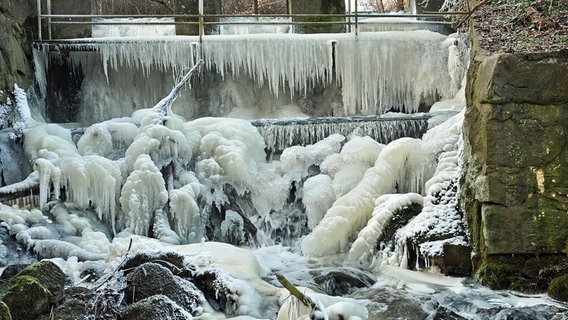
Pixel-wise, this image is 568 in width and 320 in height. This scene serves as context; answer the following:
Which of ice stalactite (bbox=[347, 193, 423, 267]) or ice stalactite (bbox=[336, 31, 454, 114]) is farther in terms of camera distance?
ice stalactite (bbox=[336, 31, 454, 114])

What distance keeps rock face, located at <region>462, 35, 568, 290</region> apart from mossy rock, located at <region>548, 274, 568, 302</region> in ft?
1.11

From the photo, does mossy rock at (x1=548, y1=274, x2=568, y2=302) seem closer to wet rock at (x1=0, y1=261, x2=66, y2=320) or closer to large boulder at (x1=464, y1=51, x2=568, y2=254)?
large boulder at (x1=464, y1=51, x2=568, y2=254)

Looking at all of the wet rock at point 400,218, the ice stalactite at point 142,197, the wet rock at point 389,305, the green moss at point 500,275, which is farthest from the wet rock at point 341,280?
the ice stalactite at point 142,197

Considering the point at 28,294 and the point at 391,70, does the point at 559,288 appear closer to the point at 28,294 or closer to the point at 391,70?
the point at 28,294

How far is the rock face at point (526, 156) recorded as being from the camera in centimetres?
593

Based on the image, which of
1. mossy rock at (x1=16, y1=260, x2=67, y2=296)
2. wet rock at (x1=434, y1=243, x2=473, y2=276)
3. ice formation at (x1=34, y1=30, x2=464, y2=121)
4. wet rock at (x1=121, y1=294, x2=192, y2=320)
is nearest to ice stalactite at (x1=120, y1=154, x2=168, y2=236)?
mossy rock at (x1=16, y1=260, x2=67, y2=296)

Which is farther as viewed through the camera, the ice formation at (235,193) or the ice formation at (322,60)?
the ice formation at (322,60)

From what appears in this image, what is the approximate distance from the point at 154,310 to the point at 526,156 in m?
3.51

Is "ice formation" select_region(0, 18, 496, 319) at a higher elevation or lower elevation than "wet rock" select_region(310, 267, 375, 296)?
higher

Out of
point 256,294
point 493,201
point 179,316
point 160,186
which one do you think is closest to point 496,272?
point 493,201

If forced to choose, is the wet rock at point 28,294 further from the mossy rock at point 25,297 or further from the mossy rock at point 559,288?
the mossy rock at point 559,288

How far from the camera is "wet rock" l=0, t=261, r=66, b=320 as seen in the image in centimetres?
494

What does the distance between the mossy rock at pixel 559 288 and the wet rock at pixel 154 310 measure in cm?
312

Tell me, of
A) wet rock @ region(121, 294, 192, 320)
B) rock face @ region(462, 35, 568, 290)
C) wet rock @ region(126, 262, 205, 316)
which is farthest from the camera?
rock face @ region(462, 35, 568, 290)
